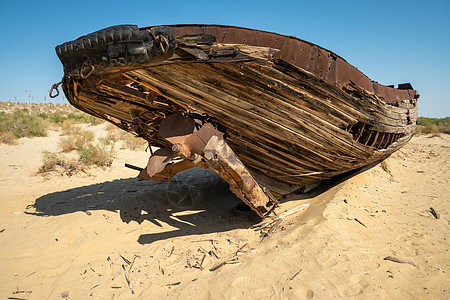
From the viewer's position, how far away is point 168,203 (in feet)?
15.4

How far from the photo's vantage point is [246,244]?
10.3ft

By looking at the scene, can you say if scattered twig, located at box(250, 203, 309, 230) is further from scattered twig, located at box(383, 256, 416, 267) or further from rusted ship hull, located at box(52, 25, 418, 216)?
scattered twig, located at box(383, 256, 416, 267)

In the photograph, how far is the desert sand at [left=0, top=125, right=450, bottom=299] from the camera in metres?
2.33

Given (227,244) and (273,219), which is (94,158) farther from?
(273,219)

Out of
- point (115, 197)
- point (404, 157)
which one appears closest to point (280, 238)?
point (115, 197)

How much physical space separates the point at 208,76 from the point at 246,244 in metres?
2.08

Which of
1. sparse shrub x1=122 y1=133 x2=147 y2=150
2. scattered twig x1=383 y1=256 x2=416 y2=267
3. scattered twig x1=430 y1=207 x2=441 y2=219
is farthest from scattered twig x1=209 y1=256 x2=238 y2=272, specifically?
sparse shrub x1=122 y1=133 x2=147 y2=150

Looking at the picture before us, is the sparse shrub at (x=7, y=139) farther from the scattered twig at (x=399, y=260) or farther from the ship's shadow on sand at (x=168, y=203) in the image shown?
the scattered twig at (x=399, y=260)

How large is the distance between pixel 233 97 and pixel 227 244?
6.11ft

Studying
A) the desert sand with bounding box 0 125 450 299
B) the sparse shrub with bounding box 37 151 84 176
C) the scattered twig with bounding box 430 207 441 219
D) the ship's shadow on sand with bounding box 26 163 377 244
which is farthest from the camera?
the sparse shrub with bounding box 37 151 84 176

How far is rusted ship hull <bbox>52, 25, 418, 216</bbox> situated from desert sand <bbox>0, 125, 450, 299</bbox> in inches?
28.8

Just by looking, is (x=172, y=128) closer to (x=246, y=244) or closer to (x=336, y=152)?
(x=246, y=244)

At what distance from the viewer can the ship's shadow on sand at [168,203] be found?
12.9 ft

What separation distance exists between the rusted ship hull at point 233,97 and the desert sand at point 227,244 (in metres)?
0.73
